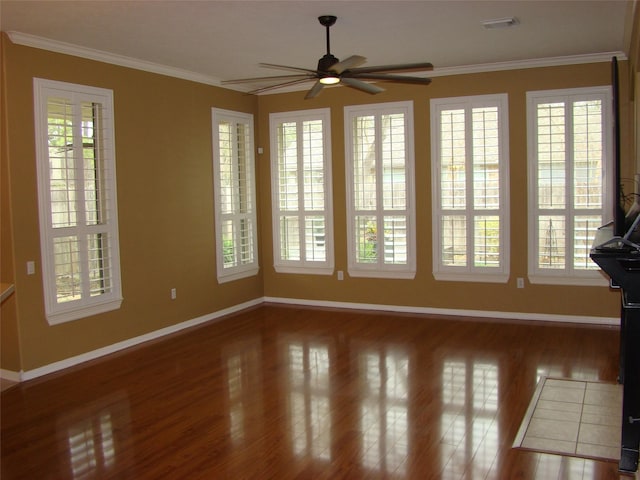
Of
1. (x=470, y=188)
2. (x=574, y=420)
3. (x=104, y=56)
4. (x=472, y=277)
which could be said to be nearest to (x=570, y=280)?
(x=472, y=277)

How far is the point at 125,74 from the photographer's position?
18.7 ft

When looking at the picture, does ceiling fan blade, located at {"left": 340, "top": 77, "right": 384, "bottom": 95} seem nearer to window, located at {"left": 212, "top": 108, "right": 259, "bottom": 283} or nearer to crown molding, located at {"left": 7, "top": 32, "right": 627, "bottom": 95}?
crown molding, located at {"left": 7, "top": 32, "right": 627, "bottom": 95}

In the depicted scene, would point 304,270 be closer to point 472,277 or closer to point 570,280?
point 472,277

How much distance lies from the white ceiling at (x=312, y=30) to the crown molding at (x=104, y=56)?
0.02 metres

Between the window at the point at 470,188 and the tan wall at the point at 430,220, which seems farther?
the window at the point at 470,188

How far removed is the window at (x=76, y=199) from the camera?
4.93m

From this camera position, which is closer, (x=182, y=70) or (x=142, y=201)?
(x=142, y=201)

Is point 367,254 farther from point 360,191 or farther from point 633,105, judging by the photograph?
point 633,105

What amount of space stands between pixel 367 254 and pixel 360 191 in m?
0.77

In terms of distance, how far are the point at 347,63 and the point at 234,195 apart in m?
3.62

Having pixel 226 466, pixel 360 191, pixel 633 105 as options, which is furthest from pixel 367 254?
pixel 226 466

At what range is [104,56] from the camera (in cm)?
543

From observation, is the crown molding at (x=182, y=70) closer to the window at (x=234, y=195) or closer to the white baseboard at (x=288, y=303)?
the window at (x=234, y=195)

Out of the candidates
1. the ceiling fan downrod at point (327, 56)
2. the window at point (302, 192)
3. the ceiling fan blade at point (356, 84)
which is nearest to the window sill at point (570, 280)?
the window at point (302, 192)
